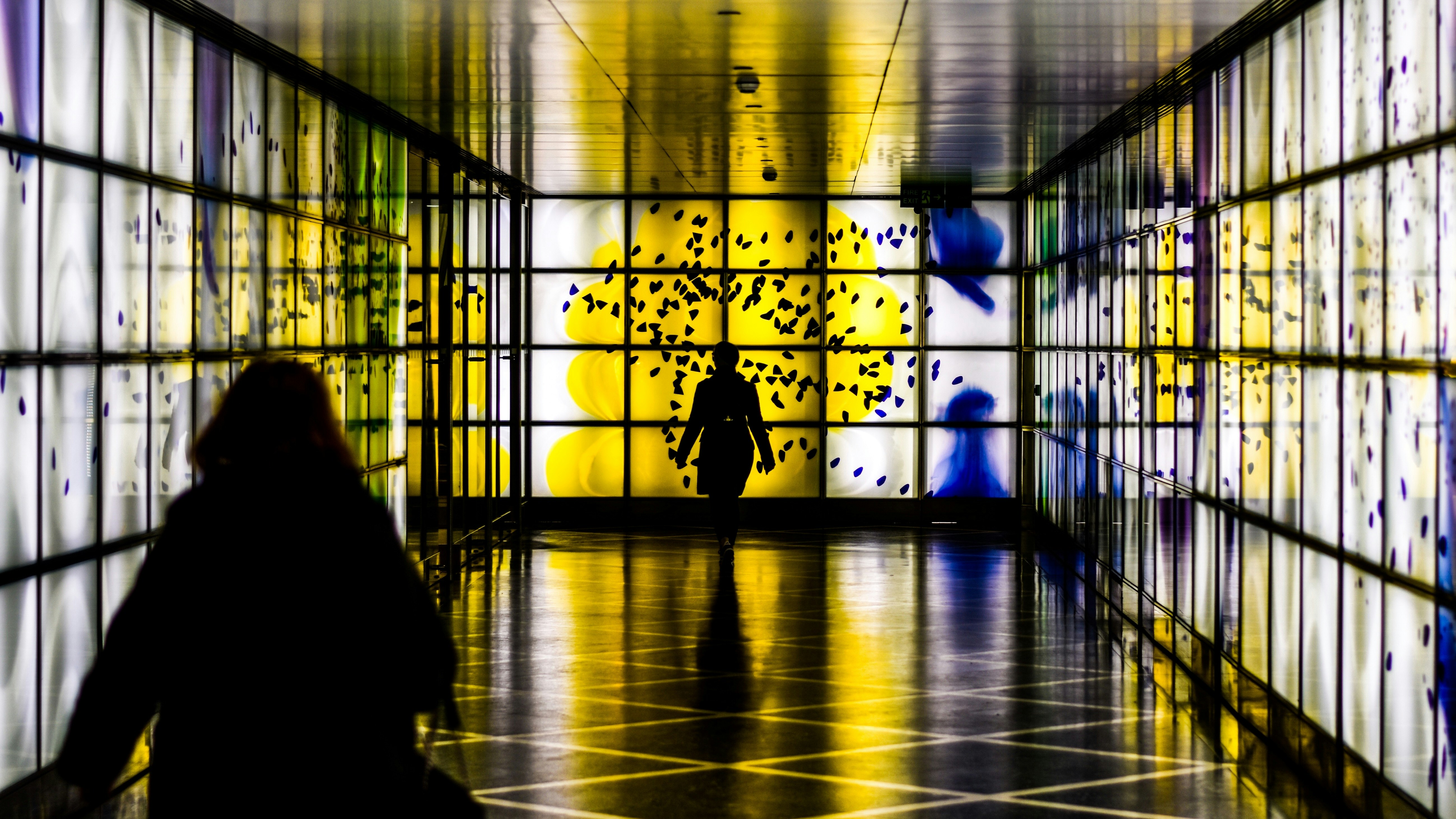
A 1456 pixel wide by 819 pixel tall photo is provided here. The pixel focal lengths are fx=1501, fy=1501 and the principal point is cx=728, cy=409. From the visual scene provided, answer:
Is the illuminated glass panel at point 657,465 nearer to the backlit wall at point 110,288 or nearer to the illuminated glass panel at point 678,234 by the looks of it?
the illuminated glass panel at point 678,234

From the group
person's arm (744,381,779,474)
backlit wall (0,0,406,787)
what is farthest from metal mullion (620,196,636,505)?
backlit wall (0,0,406,787)

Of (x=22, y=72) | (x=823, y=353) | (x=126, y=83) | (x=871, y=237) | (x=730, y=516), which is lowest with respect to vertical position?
(x=730, y=516)

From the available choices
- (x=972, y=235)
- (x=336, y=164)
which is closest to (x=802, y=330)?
(x=972, y=235)

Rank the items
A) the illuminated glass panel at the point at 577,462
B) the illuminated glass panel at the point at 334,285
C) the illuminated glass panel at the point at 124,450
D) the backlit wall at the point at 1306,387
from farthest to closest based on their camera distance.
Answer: the illuminated glass panel at the point at 577,462
the illuminated glass panel at the point at 334,285
the illuminated glass panel at the point at 124,450
the backlit wall at the point at 1306,387

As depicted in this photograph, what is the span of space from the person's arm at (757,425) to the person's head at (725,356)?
0.61 feet

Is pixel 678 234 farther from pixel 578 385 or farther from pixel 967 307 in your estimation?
pixel 967 307

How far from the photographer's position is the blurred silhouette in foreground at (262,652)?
2.41m

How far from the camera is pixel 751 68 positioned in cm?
766

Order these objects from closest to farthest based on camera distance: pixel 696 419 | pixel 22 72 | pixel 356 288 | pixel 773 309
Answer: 1. pixel 22 72
2. pixel 356 288
3. pixel 696 419
4. pixel 773 309

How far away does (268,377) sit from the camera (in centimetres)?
251

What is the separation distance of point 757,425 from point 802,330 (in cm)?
365

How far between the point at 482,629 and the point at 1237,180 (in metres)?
4.78

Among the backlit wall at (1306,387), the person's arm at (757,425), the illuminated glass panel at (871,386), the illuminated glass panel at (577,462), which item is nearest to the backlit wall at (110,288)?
the backlit wall at (1306,387)

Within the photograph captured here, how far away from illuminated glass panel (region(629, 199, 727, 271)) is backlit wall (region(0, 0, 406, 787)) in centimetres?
716
